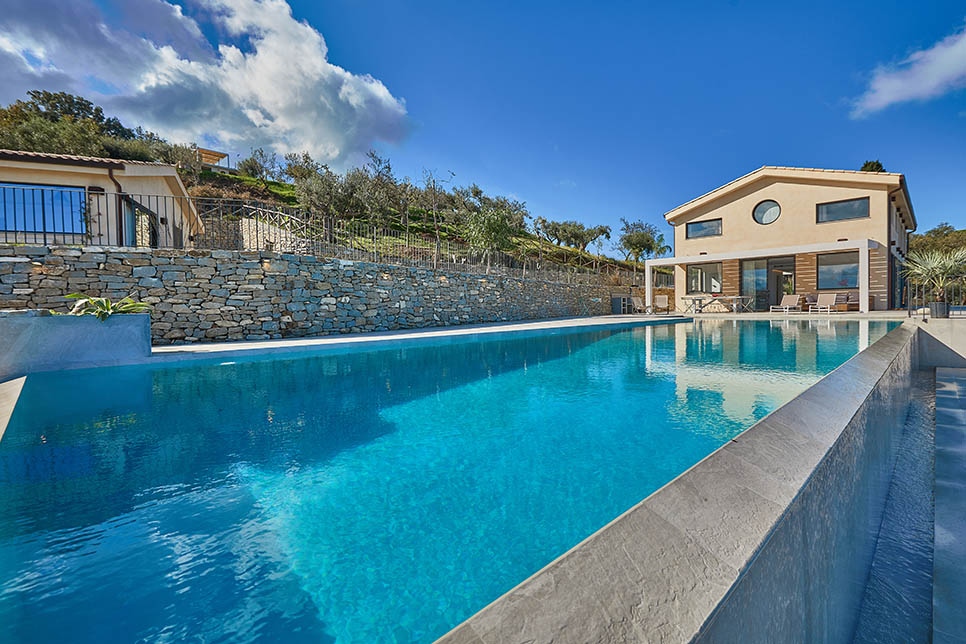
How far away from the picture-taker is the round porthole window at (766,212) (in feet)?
63.3

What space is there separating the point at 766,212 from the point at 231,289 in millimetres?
22565

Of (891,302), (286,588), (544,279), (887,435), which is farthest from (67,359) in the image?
(891,302)

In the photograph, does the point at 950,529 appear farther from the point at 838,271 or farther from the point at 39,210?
the point at 838,271

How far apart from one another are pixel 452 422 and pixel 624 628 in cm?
Answer: 376

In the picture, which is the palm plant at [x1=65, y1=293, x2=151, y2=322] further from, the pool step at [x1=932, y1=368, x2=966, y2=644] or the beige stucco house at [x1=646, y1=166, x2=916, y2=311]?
the beige stucco house at [x1=646, y1=166, x2=916, y2=311]

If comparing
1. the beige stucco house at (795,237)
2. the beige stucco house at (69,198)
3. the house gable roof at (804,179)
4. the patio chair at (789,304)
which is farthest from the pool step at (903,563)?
the house gable roof at (804,179)

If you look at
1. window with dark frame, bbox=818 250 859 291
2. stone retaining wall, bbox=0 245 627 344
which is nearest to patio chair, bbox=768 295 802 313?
window with dark frame, bbox=818 250 859 291

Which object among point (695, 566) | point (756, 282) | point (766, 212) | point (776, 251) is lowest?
point (695, 566)

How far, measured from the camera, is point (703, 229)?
71.7ft

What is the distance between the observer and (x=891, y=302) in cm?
1758

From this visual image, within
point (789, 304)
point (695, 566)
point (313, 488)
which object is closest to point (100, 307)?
point (313, 488)

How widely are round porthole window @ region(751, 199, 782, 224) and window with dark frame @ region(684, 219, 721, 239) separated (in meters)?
1.71

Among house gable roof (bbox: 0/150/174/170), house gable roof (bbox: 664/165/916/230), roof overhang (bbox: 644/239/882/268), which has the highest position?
house gable roof (bbox: 664/165/916/230)

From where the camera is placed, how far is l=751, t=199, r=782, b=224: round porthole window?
760 inches
